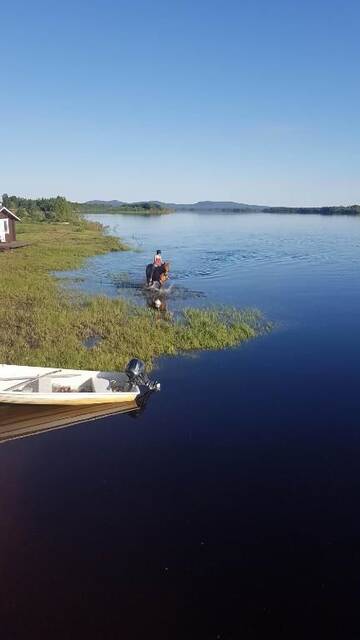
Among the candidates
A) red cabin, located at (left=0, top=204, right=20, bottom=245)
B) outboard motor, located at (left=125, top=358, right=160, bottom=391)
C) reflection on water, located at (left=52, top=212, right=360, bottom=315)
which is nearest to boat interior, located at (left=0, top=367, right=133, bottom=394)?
outboard motor, located at (left=125, top=358, right=160, bottom=391)

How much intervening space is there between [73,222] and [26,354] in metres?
97.0

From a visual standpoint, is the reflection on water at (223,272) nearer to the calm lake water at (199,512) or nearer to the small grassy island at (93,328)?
the small grassy island at (93,328)

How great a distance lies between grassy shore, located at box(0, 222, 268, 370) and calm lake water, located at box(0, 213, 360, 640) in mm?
2233

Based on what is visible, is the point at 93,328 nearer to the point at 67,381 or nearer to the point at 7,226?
the point at 67,381

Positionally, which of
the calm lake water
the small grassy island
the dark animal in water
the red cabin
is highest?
the red cabin

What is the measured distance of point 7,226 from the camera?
4856 cm

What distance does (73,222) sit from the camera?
4336 inches

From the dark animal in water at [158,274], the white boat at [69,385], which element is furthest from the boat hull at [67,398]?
the dark animal in water at [158,274]

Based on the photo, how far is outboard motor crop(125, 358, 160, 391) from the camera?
15148mm

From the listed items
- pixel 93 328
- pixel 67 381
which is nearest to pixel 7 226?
pixel 93 328

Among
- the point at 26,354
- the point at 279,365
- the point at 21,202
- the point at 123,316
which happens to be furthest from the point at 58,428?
the point at 21,202

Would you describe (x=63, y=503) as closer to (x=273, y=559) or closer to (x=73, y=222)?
(x=273, y=559)

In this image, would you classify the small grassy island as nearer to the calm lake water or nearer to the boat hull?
the calm lake water

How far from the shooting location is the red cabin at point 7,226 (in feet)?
152
